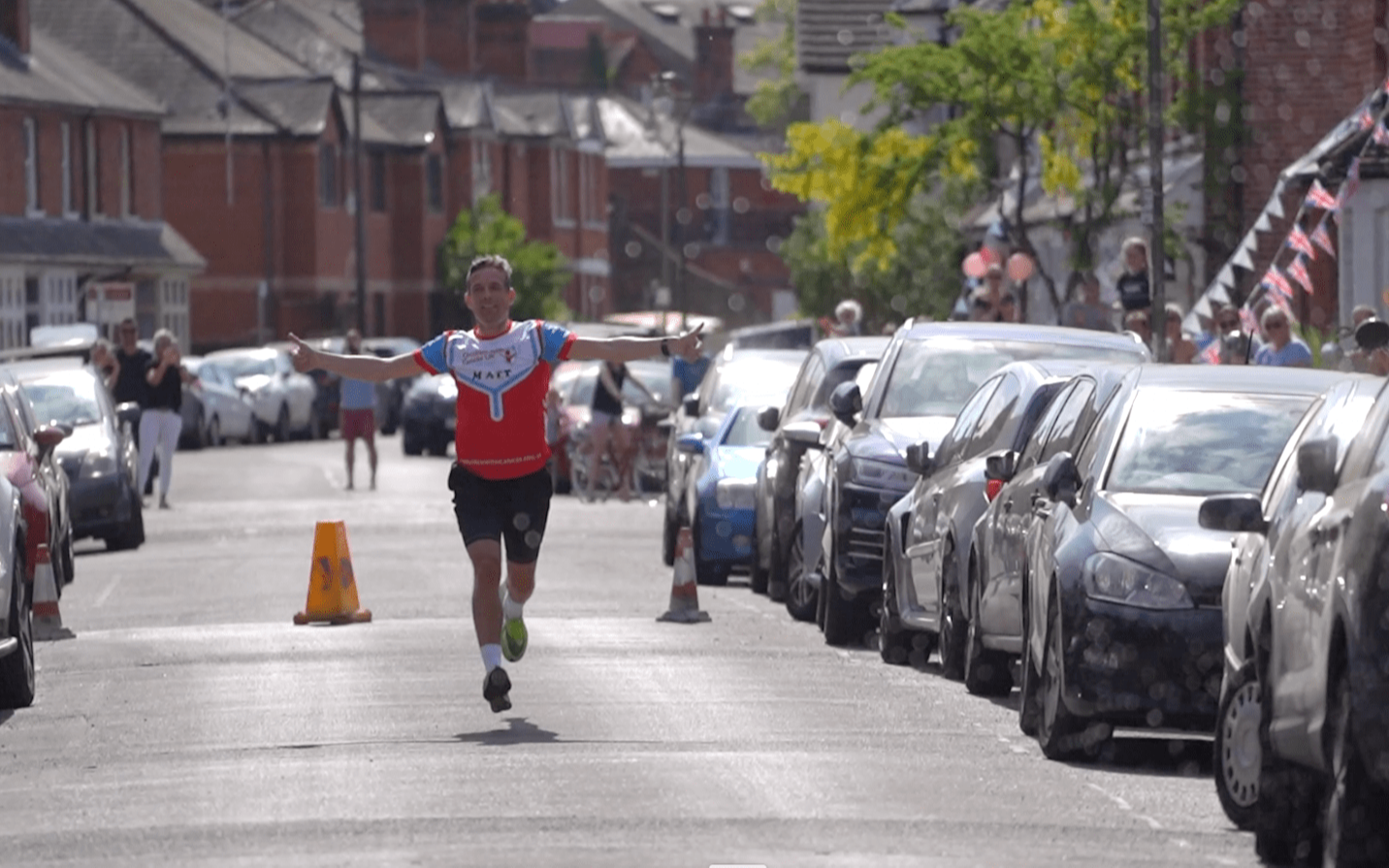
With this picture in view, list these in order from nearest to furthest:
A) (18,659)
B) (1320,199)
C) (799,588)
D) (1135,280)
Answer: (18,659) < (799,588) < (1135,280) < (1320,199)

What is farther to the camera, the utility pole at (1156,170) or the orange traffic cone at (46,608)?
the utility pole at (1156,170)

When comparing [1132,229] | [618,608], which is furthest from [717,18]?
[618,608]

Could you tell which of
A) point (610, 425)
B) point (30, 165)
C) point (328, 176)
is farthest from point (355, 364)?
point (328, 176)

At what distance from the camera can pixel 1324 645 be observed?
343 inches

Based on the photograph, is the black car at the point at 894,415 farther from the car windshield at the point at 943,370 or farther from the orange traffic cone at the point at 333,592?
the orange traffic cone at the point at 333,592

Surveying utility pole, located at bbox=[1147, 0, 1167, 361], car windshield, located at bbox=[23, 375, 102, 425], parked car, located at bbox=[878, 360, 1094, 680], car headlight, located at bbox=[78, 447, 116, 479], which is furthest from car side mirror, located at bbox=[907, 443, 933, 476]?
car windshield, located at bbox=[23, 375, 102, 425]

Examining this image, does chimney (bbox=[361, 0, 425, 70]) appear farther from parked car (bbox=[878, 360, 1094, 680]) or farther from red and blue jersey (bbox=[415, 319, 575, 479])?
red and blue jersey (bbox=[415, 319, 575, 479])

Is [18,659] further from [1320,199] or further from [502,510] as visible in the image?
[1320,199]

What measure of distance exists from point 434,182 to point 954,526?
80004 millimetres

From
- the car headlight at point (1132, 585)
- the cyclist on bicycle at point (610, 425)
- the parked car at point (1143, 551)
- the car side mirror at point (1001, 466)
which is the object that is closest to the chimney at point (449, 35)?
the cyclist on bicycle at point (610, 425)

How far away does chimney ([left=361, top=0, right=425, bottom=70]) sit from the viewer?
354 ft

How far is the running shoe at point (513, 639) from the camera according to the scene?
13727 millimetres

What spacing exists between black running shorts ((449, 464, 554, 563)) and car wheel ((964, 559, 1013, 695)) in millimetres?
2026

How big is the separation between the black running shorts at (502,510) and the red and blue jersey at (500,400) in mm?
43
